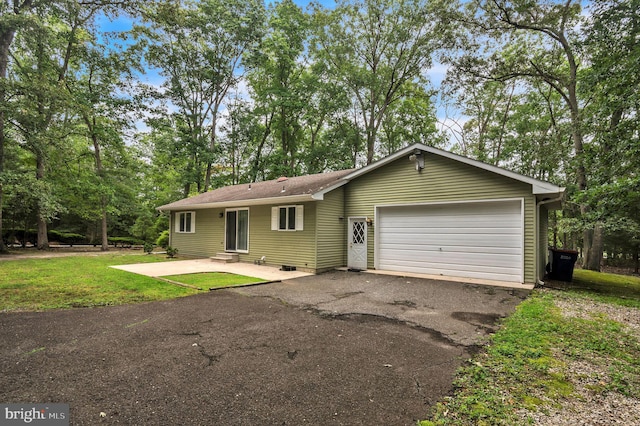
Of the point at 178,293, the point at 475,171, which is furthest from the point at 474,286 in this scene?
the point at 178,293

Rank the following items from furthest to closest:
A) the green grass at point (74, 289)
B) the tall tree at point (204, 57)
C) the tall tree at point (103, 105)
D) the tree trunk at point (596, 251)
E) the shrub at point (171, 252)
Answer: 1. the tall tree at point (204, 57)
2. the tall tree at point (103, 105)
3. the shrub at point (171, 252)
4. the tree trunk at point (596, 251)
5. the green grass at point (74, 289)

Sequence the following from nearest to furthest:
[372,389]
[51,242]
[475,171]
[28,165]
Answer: [372,389] < [475,171] < [28,165] < [51,242]

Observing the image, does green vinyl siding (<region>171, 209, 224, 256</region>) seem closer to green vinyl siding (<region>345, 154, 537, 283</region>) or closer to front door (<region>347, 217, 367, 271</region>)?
front door (<region>347, 217, 367, 271</region>)

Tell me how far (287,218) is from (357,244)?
2684 millimetres

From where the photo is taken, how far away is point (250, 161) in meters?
24.8

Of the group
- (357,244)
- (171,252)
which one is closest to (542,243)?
(357,244)

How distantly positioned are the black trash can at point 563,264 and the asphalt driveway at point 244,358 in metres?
5.28

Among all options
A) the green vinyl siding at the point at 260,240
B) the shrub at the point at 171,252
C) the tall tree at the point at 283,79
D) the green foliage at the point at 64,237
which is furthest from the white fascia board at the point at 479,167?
the green foliage at the point at 64,237

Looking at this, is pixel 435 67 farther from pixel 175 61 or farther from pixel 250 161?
pixel 175 61

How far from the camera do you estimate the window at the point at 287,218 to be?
1015 centimetres

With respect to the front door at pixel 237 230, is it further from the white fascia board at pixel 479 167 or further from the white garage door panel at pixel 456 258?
the white garage door panel at pixel 456 258

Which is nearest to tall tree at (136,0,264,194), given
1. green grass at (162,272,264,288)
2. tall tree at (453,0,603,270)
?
green grass at (162,272,264,288)

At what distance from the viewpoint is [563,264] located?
9.21 metres

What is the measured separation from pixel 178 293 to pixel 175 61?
19.7 metres
